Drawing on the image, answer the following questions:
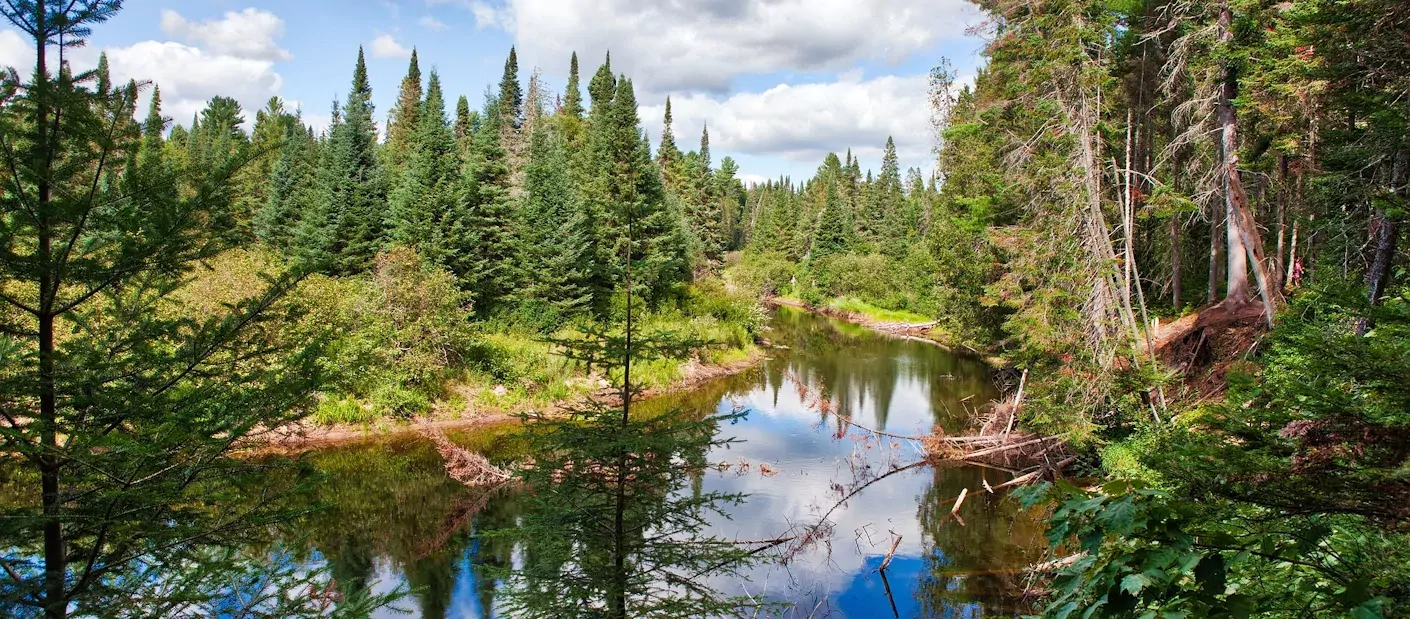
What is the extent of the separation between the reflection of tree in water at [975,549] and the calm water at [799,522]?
0.03 metres

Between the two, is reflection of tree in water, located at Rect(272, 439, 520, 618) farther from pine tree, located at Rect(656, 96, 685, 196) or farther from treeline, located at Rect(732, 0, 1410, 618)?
pine tree, located at Rect(656, 96, 685, 196)

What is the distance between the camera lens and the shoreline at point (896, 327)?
31141mm

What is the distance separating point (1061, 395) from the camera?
1445 cm

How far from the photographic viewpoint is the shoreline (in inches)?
1226

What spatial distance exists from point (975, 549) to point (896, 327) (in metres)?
30.8

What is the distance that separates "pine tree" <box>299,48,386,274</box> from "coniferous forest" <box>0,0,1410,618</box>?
0.63 ft

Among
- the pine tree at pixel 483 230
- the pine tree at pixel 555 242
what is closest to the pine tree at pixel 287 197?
the pine tree at pixel 483 230

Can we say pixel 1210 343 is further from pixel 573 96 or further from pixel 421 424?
pixel 573 96

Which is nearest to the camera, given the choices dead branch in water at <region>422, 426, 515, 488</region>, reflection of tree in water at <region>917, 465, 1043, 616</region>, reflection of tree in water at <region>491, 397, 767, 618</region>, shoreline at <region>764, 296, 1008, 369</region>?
reflection of tree in water at <region>491, 397, 767, 618</region>

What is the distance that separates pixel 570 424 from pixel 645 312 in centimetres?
2552

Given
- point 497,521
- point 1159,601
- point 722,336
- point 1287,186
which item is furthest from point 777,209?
point 1159,601

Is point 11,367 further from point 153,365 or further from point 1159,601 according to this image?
point 1159,601

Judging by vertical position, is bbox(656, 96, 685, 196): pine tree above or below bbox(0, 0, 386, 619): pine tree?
above

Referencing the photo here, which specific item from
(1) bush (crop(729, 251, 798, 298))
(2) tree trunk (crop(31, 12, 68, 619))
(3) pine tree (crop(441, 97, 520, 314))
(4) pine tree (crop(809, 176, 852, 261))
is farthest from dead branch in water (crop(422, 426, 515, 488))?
(4) pine tree (crop(809, 176, 852, 261))
